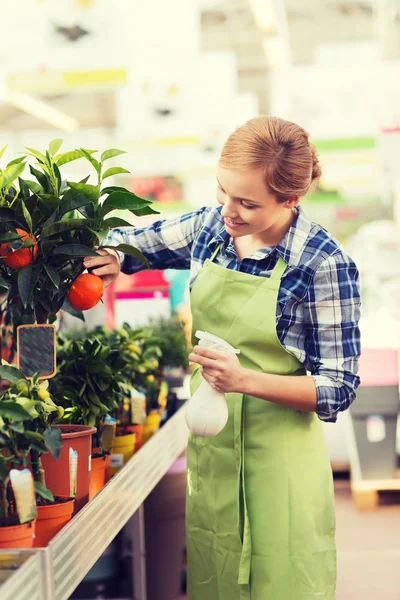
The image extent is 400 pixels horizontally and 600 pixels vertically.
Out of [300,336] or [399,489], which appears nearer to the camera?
[300,336]

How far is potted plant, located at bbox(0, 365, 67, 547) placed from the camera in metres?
1.54

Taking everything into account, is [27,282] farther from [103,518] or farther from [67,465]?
[103,518]

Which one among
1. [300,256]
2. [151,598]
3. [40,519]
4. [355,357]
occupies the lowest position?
[151,598]

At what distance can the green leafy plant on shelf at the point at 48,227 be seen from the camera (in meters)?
1.89

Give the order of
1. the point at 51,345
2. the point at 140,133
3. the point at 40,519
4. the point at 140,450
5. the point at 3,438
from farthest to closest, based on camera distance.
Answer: the point at 140,133 → the point at 140,450 → the point at 51,345 → the point at 40,519 → the point at 3,438

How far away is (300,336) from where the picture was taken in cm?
202

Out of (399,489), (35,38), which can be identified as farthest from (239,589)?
(35,38)

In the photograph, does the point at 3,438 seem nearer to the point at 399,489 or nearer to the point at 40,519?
the point at 40,519

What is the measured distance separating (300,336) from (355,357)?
0.47 ft

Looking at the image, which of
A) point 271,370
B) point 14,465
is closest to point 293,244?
point 271,370

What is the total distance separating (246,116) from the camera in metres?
9.01

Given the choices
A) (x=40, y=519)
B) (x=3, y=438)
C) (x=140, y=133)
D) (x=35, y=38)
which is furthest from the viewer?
(x=140, y=133)

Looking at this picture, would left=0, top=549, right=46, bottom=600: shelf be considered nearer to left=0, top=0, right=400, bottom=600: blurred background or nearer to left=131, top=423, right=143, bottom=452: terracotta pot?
left=131, top=423, right=143, bottom=452: terracotta pot

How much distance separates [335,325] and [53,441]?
0.73 meters
